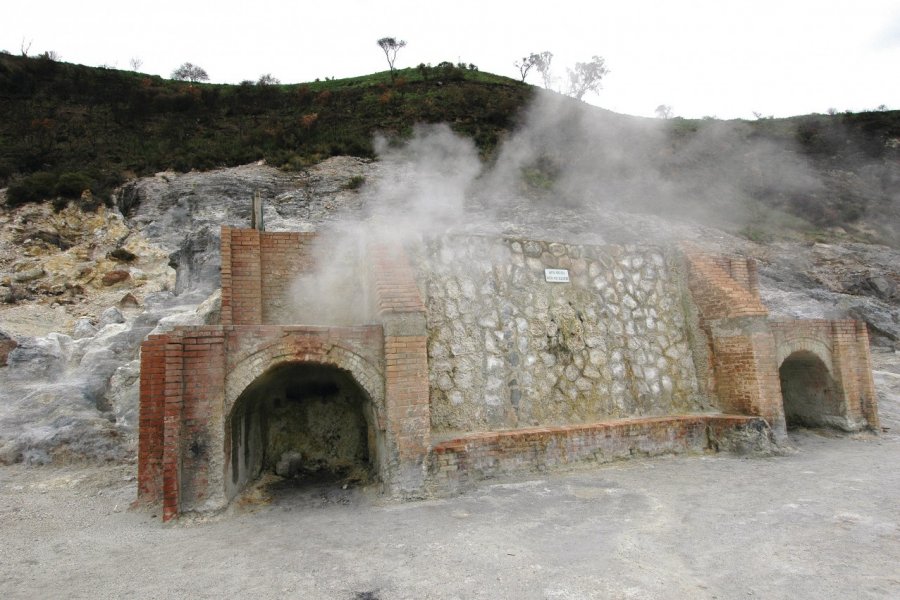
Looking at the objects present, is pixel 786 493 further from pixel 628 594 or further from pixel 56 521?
pixel 56 521

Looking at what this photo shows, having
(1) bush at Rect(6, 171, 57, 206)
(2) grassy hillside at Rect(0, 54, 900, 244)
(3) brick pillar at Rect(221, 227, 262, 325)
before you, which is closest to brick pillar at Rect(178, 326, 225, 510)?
(3) brick pillar at Rect(221, 227, 262, 325)

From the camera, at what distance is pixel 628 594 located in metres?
3.29

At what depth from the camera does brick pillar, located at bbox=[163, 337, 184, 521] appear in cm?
489

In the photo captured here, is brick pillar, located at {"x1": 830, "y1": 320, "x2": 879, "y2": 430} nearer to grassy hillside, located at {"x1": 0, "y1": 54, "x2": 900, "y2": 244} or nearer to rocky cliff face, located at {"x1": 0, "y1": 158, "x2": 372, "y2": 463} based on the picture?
rocky cliff face, located at {"x1": 0, "y1": 158, "x2": 372, "y2": 463}

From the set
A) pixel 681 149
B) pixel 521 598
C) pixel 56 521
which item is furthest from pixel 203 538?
pixel 681 149

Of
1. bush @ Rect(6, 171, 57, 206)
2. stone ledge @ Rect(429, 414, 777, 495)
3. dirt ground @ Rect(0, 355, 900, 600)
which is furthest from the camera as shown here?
bush @ Rect(6, 171, 57, 206)

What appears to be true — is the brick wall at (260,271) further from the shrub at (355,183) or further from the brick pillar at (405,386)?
the shrub at (355,183)

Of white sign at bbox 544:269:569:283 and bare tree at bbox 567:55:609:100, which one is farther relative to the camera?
bare tree at bbox 567:55:609:100

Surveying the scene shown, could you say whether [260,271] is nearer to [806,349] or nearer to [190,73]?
[806,349]

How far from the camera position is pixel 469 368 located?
688cm

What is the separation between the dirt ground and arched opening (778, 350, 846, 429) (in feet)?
7.02

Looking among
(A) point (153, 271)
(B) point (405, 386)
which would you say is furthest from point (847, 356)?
(A) point (153, 271)

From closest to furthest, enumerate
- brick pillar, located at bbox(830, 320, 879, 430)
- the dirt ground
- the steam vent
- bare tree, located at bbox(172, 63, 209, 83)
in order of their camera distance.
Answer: the dirt ground < the steam vent < brick pillar, located at bbox(830, 320, 879, 430) < bare tree, located at bbox(172, 63, 209, 83)

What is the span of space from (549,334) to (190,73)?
140ft
